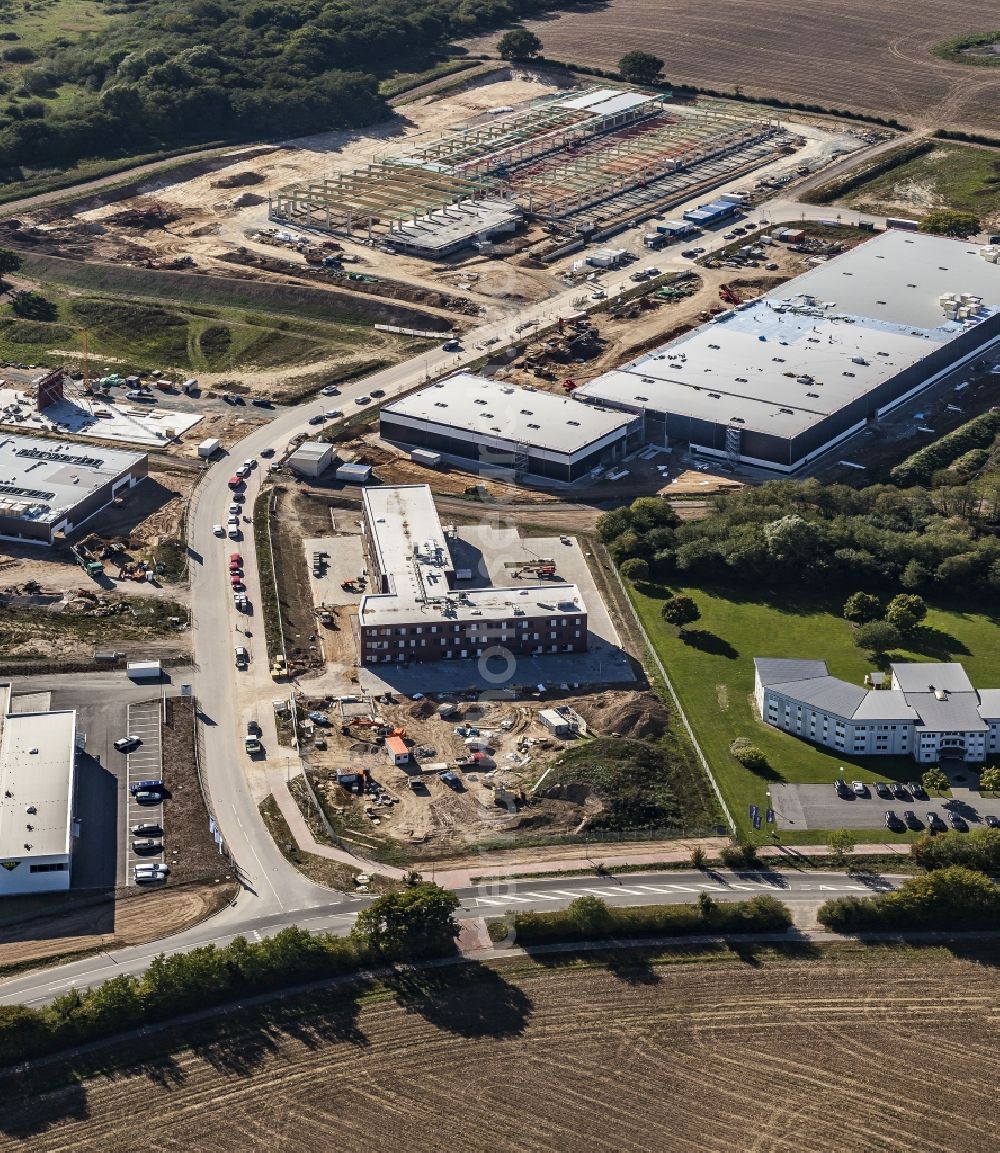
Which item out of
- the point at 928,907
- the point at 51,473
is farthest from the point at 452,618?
the point at 51,473

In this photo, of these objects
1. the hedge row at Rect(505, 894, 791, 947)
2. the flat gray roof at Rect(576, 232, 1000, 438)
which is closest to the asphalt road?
the hedge row at Rect(505, 894, 791, 947)

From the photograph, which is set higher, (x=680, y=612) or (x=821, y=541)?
(x=821, y=541)

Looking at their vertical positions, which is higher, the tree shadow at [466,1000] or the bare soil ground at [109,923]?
the bare soil ground at [109,923]

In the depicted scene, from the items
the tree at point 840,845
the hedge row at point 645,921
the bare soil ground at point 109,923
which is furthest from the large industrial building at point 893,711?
the bare soil ground at point 109,923

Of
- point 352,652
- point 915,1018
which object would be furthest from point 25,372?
point 915,1018

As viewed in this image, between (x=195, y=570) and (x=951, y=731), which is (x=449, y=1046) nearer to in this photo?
(x=951, y=731)

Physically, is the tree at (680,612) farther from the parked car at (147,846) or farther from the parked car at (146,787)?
the parked car at (147,846)

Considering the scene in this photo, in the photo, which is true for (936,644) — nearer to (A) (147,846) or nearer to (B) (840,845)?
(B) (840,845)
